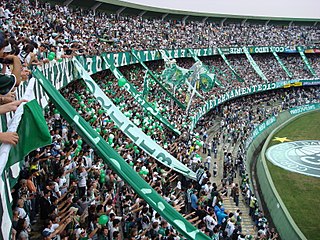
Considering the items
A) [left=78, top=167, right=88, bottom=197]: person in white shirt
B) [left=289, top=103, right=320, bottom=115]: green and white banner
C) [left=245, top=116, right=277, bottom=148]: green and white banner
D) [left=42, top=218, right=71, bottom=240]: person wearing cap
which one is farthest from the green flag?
[left=289, top=103, right=320, bottom=115]: green and white banner

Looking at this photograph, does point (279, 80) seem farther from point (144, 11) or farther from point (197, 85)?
point (197, 85)

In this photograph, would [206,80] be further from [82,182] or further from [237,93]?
[82,182]

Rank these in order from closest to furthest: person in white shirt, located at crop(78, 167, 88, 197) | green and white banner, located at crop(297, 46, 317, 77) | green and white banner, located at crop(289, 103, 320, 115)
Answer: person in white shirt, located at crop(78, 167, 88, 197) → green and white banner, located at crop(289, 103, 320, 115) → green and white banner, located at crop(297, 46, 317, 77)

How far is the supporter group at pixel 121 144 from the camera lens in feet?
23.0

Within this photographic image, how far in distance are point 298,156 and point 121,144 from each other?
17273 millimetres

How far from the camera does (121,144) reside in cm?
1345

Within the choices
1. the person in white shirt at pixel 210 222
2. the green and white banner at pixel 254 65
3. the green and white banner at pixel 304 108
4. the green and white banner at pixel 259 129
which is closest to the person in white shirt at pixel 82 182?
the person in white shirt at pixel 210 222

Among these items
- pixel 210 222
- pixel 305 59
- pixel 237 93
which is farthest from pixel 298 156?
pixel 305 59

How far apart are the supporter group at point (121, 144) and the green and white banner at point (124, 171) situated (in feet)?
2.58

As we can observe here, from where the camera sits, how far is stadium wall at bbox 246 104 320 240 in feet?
51.3

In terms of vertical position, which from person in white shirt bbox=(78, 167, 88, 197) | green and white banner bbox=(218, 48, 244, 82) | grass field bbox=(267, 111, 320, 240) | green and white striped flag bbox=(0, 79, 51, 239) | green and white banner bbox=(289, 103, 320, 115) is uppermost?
green and white banner bbox=(218, 48, 244, 82)

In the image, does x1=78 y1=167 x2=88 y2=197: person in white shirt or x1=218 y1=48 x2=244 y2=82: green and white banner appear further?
x1=218 y1=48 x2=244 y2=82: green and white banner

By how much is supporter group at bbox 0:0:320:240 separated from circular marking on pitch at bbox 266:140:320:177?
2353mm

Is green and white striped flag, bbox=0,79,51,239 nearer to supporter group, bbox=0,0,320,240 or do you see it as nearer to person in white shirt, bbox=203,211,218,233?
supporter group, bbox=0,0,320,240
